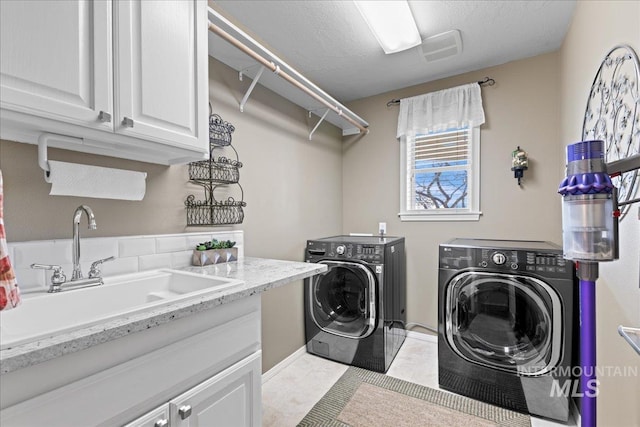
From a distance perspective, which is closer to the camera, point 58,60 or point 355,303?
point 58,60

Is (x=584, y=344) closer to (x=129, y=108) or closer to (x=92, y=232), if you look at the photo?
(x=129, y=108)

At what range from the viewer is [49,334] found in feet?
2.23

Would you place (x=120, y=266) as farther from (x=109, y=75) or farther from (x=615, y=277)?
(x=615, y=277)

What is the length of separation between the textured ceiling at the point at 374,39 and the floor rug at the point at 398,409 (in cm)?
232

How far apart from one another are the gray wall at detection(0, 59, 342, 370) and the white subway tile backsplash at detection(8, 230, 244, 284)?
4cm

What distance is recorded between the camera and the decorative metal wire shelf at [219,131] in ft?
5.80

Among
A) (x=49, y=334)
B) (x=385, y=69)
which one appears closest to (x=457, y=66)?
(x=385, y=69)

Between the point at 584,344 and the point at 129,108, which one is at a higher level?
the point at 129,108

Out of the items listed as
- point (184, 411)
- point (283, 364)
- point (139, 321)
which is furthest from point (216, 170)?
point (283, 364)

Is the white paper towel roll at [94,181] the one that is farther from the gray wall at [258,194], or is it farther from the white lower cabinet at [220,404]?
the white lower cabinet at [220,404]

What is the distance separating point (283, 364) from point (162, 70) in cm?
218

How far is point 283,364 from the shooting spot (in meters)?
2.34

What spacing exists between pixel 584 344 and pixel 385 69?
2450 millimetres

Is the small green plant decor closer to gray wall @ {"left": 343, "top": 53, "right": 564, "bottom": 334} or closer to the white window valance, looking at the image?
gray wall @ {"left": 343, "top": 53, "right": 564, "bottom": 334}
